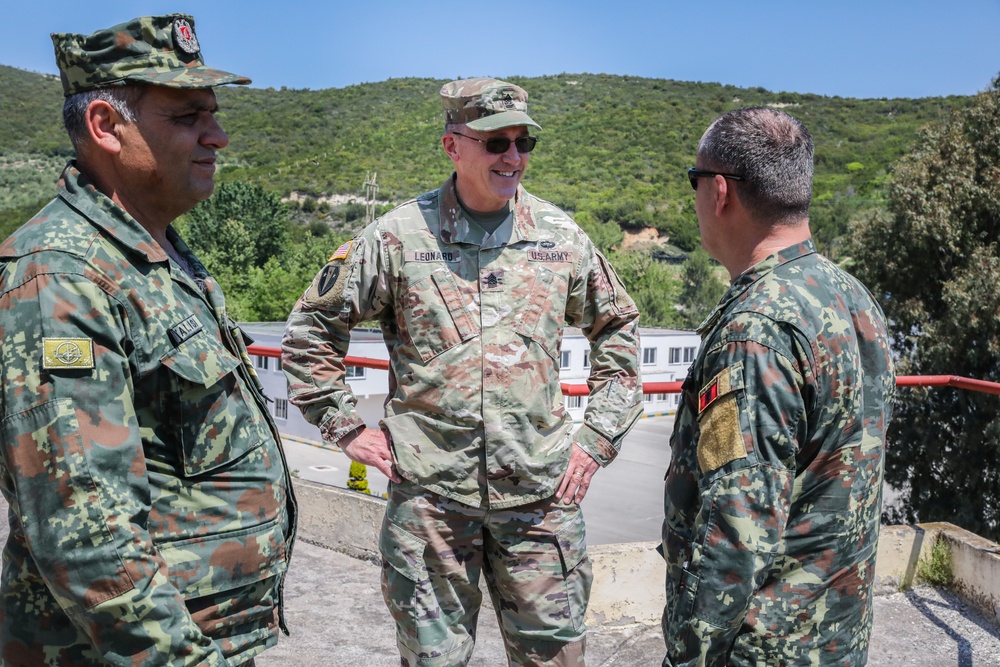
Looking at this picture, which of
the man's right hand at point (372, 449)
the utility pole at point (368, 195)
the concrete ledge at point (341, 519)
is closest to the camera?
the man's right hand at point (372, 449)

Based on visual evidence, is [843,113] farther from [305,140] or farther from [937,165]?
[937,165]

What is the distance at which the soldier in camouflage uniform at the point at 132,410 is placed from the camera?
1.53 meters

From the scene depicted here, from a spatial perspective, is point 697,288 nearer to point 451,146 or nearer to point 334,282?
point 451,146

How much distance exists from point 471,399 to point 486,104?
2.93 feet

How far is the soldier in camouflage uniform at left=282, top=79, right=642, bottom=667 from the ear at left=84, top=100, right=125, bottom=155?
111 centimetres

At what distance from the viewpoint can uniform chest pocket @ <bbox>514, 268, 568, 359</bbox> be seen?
280cm

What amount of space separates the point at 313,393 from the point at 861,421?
1.68 metres

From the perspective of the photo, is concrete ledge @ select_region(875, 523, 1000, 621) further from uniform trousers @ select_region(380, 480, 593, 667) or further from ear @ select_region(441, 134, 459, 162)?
ear @ select_region(441, 134, 459, 162)

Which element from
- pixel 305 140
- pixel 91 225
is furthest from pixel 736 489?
pixel 305 140

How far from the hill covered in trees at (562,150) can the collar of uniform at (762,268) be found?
56897 millimetres

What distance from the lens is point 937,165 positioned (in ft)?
73.6

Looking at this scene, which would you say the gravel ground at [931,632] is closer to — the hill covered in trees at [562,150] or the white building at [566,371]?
the white building at [566,371]

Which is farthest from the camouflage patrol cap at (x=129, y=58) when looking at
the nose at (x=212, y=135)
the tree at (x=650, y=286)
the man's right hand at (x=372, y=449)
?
the tree at (x=650, y=286)

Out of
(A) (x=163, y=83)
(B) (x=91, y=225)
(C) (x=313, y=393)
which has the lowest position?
(C) (x=313, y=393)
